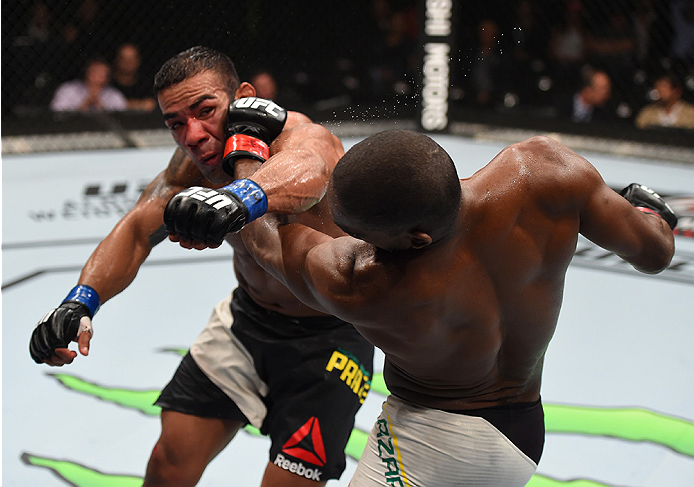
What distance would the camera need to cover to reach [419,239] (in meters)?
1.18

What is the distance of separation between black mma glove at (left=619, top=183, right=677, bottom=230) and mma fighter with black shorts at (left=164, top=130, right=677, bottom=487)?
22cm

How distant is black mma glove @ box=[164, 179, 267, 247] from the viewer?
123cm

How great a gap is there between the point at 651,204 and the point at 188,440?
1277 millimetres

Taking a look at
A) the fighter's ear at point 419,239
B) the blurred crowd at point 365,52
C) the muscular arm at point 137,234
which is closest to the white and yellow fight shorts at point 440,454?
the fighter's ear at point 419,239

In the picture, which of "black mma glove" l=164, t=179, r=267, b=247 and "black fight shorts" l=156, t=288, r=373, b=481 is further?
"black fight shorts" l=156, t=288, r=373, b=481

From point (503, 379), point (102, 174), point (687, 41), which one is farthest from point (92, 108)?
point (503, 379)

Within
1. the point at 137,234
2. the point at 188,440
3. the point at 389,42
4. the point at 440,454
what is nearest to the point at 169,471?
the point at 188,440

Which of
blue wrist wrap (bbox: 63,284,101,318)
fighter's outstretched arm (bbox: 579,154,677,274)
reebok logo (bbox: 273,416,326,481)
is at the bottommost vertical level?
reebok logo (bbox: 273,416,326,481)

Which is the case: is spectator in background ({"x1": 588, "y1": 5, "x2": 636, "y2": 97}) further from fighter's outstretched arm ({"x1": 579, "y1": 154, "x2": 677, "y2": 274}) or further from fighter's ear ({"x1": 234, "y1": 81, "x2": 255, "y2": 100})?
fighter's outstretched arm ({"x1": 579, "y1": 154, "x2": 677, "y2": 274})

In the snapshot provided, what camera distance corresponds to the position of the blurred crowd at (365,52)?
21.0 ft

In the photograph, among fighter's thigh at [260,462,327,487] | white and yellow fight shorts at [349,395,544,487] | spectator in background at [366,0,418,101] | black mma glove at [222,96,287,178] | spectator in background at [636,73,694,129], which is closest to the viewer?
white and yellow fight shorts at [349,395,544,487]

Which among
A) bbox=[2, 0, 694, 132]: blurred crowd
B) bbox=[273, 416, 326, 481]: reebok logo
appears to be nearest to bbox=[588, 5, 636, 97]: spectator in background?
bbox=[2, 0, 694, 132]: blurred crowd

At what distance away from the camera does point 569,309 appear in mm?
3604

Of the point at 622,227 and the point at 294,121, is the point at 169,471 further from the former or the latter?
the point at 622,227
